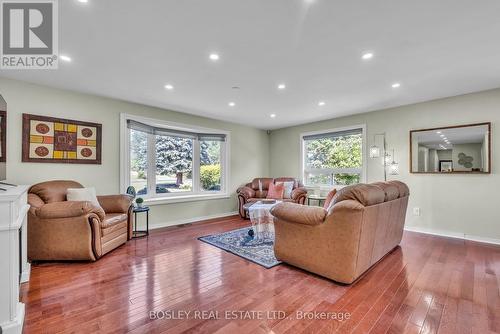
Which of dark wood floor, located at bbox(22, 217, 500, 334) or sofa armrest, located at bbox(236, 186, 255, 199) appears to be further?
sofa armrest, located at bbox(236, 186, 255, 199)

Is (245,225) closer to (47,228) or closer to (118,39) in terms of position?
(47,228)

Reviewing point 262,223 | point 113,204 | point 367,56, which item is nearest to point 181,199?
point 113,204

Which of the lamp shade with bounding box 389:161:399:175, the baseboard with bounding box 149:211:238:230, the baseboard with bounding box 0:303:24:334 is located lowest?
the baseboard with bounding box 149:211:238:230

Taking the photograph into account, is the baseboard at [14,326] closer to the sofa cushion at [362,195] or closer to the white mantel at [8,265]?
the white mantel at [8,265]

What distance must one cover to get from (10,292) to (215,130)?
14.7 feet

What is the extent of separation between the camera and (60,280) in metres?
2.37

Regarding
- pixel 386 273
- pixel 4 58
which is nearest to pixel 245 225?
pixel 386 273

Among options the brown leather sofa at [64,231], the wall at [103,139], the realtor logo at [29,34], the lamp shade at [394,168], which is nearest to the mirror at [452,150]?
the lamp shade at [394,168]

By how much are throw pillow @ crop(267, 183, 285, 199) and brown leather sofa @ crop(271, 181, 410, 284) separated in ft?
8.63

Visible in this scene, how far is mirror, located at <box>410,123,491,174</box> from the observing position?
3668mm

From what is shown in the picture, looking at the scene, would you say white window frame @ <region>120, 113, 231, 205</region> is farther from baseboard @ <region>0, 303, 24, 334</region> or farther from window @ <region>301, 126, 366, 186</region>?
baseboard @ <region>0, 303, 24, 334</region>

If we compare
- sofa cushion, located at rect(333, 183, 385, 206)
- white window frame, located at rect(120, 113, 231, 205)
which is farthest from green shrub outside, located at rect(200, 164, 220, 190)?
sofa cushion, located at rect(333, 183, 385, 206)

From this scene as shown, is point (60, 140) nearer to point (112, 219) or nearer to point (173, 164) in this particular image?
point (112, 219)

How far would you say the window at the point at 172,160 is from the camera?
4.43 m
